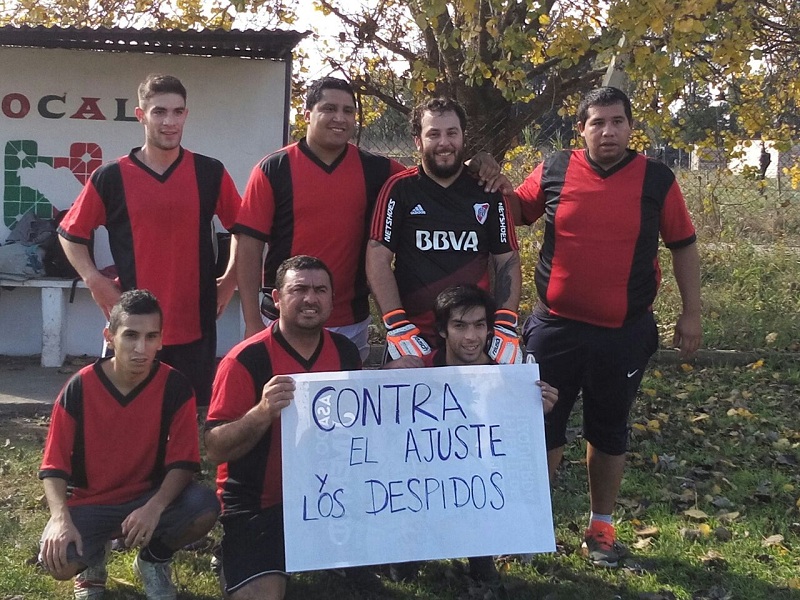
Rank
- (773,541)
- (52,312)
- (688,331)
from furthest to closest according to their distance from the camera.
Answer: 1. (52,312)
2. (773,541)
3. (688,331)

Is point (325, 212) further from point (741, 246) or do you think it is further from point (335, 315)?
point (741, 246)

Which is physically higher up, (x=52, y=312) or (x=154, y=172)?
(x=154, y=172)

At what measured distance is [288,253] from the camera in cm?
410

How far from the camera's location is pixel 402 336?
3.76m

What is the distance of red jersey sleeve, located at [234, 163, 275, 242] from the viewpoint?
13.3 ft

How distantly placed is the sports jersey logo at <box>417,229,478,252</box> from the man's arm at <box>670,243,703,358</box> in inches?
39.5

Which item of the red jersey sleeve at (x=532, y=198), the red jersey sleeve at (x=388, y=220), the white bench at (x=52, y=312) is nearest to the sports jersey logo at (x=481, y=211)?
the red jersey sleeve at (x=388, y=220)

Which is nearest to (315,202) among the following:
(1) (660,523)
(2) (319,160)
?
(2) (319,160)

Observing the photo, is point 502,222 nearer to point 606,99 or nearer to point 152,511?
point 606,99

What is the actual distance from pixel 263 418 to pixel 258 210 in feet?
3.51

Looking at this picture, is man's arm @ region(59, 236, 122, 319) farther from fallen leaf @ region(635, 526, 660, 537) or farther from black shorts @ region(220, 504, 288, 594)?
fallen leaf @ region(635, 526, 660, 537)

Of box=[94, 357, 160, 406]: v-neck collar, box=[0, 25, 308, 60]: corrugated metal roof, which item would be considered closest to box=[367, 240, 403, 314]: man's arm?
box=[94, 357, 160, 406]: v-neck collar

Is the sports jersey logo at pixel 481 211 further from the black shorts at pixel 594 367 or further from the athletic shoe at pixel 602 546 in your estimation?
the athletic shoe at pixel 602 546

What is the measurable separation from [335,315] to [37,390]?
3454mm
